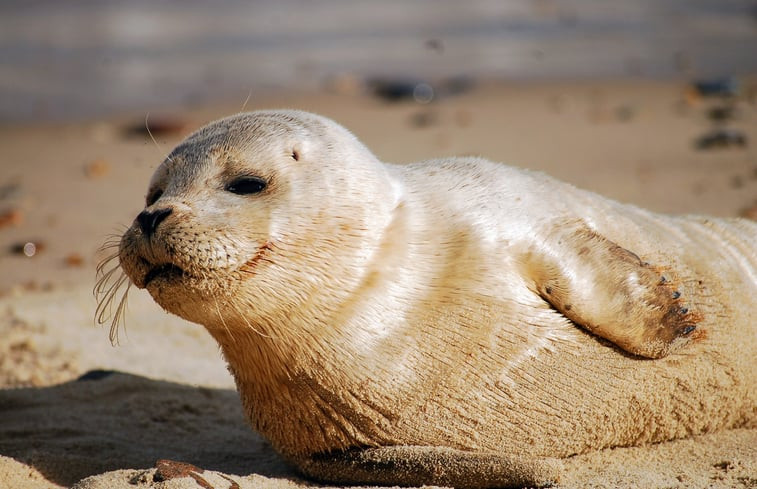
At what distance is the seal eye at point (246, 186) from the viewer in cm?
356

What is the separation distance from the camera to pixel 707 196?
7.86 meters

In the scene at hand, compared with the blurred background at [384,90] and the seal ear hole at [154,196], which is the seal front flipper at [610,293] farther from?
the blurred background at [384,90]

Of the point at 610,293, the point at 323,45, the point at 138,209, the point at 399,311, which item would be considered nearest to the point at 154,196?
the point at 399,311

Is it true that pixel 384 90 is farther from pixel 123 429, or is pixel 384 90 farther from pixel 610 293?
pixel 610 293

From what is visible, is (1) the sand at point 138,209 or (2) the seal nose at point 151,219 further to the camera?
(1) the sand at point 138,209

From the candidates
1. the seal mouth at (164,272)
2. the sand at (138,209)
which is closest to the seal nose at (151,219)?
the seal mouth at (164,272)

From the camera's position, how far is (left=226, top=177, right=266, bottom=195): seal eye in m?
3.56

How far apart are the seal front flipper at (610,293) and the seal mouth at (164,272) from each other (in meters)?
1.26

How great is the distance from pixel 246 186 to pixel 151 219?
1.20 ft

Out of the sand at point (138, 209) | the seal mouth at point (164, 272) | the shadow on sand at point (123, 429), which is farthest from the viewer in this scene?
the shadow on sand at point (123, 429)

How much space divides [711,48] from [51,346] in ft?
35.0

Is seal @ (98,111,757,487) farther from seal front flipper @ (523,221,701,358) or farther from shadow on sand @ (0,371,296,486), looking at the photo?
shadow on sand @ (0,371,296,486)

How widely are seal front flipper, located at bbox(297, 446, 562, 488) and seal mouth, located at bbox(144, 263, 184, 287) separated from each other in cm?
96

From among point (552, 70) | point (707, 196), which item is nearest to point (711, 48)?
point (552, 70)
